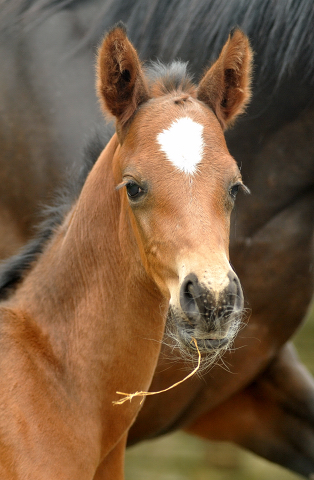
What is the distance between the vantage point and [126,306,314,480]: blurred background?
565 cm

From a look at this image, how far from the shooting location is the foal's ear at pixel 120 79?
8.18ft

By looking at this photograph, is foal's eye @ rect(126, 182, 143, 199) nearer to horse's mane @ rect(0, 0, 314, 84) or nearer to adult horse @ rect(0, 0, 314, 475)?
adult horse @ rect(0, 0, 314, 475)

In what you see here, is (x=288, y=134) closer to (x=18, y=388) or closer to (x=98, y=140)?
(x=98, y=140)

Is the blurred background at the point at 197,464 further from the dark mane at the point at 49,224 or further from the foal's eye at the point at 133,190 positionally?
the foal's eye at the point at 133,190

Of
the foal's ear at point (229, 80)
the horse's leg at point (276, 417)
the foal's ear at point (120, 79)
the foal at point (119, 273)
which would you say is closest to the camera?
the foal at point (119, 273)

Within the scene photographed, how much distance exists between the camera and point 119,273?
2654 mm

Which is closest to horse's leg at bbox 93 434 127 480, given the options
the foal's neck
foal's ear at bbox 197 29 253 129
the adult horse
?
the foal's neck

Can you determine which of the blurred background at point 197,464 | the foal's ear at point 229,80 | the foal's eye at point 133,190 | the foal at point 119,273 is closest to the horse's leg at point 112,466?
the foal at point 119,273

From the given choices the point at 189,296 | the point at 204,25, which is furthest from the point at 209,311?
the point at 204,25

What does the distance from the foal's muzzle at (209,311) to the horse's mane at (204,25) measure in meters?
1.54

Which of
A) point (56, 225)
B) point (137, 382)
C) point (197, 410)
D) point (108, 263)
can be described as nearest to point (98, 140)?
point (56, 225)

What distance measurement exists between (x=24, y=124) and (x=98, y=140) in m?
0.69

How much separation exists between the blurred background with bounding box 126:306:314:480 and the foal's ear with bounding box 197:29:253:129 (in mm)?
3605

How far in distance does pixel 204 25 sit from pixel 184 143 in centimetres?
133
